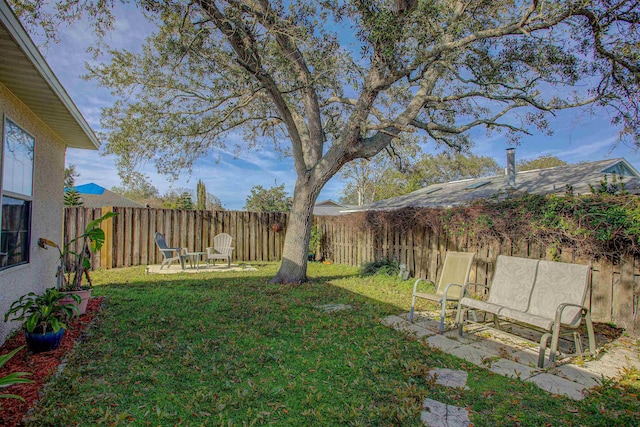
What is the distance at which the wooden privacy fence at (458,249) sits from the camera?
4.64m

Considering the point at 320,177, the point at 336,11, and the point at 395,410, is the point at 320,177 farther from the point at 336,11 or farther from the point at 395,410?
the point at 395,410

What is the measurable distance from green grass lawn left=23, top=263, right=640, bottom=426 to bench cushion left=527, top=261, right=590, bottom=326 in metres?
0.84

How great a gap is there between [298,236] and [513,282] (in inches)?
182

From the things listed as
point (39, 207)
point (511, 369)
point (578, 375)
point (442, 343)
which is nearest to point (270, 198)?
point (39, 207)

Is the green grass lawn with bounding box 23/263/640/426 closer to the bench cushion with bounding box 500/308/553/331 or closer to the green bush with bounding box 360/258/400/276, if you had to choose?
the bench cushion with bounding box 500/308/553/331

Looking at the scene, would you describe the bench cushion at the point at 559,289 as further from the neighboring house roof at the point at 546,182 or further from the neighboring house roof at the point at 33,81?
the neighboring house roof at the point at 33,81

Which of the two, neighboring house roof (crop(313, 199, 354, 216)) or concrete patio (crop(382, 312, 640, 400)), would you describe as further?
neighboring house roof (crop(313, 199, 354, 216))

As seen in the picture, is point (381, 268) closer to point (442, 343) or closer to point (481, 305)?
point (481, 305)

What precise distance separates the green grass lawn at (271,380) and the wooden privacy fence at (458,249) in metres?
2.14

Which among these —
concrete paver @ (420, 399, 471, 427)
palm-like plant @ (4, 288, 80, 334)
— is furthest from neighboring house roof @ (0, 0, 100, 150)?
concrete paver @ (420, 399, 471, 427)

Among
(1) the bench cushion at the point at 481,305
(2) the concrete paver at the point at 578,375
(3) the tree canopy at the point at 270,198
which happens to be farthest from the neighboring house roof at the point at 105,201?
(2) the concrete paver at the point at 578,375

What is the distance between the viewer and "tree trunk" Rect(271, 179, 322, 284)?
25.5ft

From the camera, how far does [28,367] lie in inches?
120

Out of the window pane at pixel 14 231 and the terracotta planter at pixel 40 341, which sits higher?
the window pane at pixel 14 231
